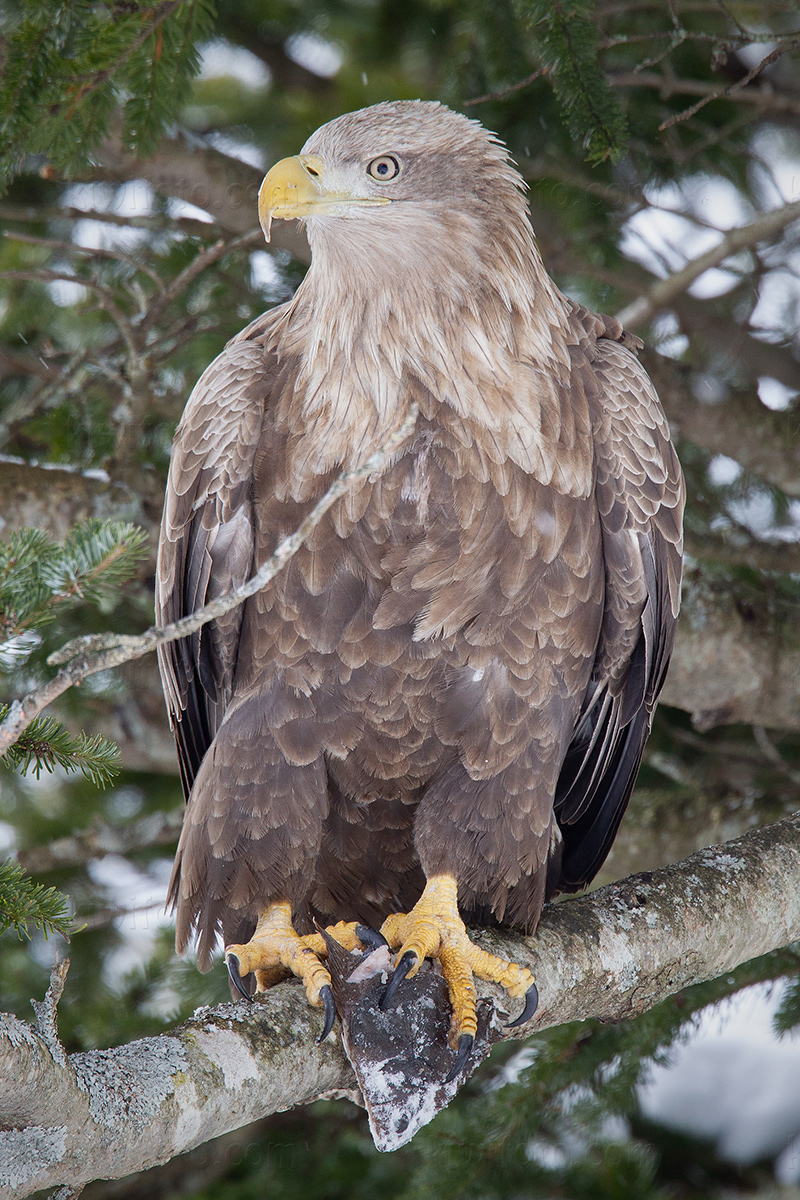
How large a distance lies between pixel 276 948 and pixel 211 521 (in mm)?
1071

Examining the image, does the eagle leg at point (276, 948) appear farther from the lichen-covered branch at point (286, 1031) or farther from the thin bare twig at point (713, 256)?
the thin bare twig at point (713, 256)

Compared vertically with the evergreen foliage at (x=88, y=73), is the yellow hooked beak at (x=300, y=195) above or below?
below

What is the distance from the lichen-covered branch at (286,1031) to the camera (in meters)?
1.66

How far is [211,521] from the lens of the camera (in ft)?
9.40

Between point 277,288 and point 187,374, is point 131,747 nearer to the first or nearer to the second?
point 187,374

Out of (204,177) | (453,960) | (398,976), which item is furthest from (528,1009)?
(204,177)

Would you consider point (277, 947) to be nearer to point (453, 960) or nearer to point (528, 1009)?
point (453, 960)

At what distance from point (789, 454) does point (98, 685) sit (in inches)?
103

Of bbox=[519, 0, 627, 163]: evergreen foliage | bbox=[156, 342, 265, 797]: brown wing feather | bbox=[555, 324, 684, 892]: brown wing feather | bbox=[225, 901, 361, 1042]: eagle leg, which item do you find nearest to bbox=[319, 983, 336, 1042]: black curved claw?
bbox=[225, 901, 361, 1042]: eagle leg

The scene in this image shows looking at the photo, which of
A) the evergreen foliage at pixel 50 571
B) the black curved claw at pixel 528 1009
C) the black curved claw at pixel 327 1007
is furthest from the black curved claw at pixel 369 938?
the evergreen foliage at pixel 50 571

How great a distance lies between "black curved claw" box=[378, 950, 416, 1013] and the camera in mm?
2377

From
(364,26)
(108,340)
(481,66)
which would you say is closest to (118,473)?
(108,340)

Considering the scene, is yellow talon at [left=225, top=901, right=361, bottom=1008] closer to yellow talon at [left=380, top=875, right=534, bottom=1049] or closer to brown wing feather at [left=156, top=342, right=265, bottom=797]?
yellow talon at [left=380, top=875, right=534, bottom=1049]

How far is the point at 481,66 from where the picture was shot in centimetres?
381
